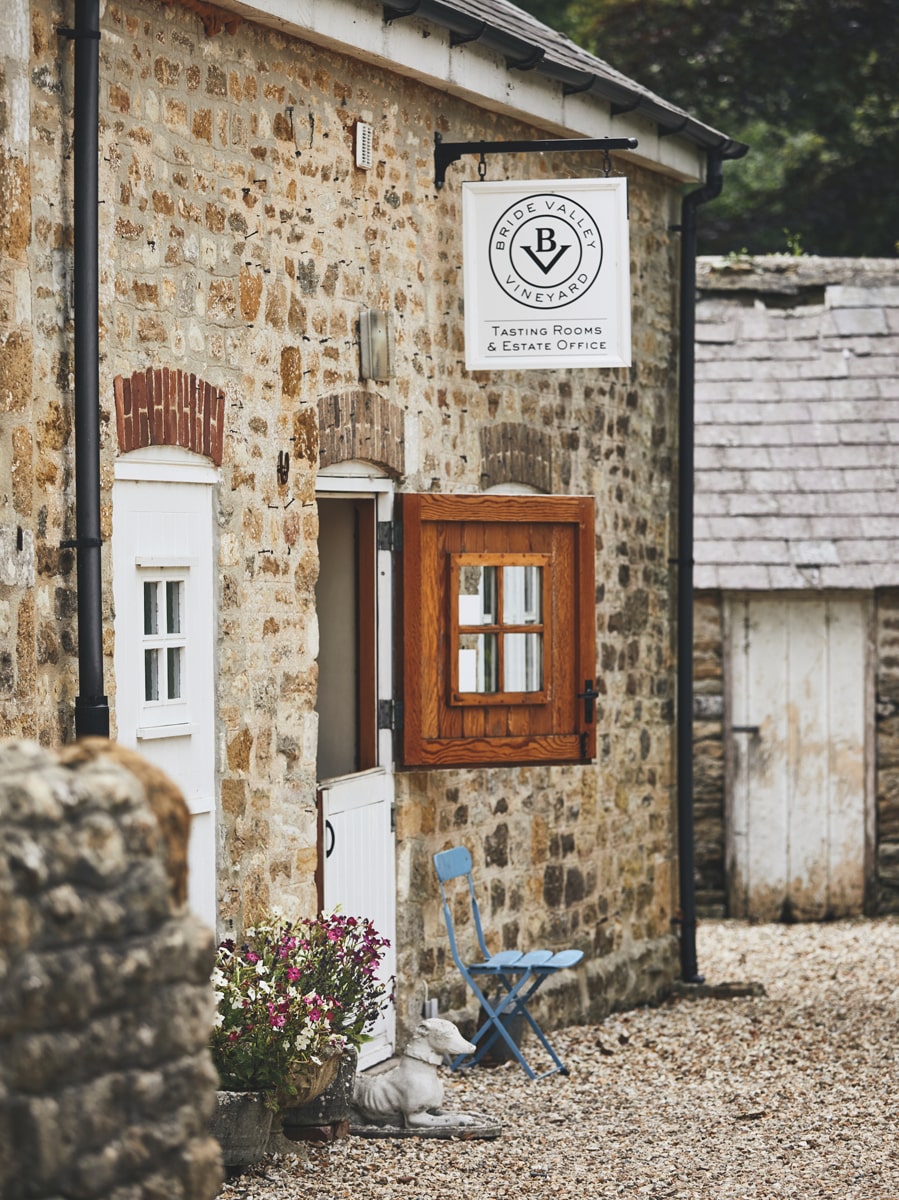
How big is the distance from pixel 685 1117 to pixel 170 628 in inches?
116

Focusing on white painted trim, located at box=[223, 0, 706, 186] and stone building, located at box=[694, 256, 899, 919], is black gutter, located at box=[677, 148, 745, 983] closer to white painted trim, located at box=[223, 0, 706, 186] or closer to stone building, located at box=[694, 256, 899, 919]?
white painted trim, located at box=[223, 0, 706, 186]

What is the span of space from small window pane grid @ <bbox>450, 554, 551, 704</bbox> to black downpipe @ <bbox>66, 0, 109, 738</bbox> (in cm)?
242

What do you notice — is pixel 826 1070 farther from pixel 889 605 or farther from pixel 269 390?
pixel 889 605

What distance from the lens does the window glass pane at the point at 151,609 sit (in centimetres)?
658

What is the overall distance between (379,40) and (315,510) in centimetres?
187

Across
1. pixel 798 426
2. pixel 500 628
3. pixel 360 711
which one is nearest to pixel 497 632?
pixel 500 628

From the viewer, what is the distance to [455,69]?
805 centimetres

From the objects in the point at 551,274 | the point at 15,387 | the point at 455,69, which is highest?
the point at 455,69

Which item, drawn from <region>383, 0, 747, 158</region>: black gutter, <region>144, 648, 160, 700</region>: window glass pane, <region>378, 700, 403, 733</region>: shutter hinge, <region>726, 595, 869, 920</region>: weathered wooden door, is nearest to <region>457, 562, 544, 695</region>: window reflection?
<region>378, 700, 403, 733</region>: shutter hinge

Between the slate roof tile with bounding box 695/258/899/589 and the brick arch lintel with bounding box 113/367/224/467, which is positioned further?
the slate roof tile with bounding box 695/258/899/589

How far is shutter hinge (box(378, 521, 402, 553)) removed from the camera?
317 inches

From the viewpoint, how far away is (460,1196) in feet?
21.2

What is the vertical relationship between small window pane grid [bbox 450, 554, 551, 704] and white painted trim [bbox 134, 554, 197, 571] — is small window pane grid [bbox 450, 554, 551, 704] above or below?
below

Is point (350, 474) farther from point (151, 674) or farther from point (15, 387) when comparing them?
point (15, 387)
